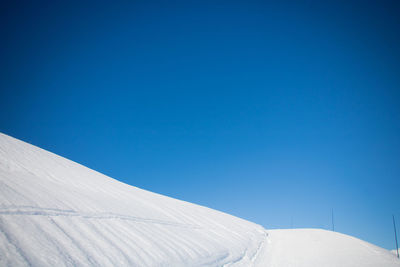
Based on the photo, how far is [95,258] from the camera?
11.5 feet

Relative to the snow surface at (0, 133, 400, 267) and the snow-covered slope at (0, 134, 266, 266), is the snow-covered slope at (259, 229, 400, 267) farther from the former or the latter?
the snow-covered slope at (0, 134, 266, 266)

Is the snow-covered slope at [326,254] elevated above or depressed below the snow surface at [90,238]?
above

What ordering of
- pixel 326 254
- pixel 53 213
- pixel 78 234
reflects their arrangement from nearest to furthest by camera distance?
pixel 78 234 < pixel 53 213 < pixel 326 254

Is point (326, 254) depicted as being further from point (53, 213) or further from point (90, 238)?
point (53, 213)

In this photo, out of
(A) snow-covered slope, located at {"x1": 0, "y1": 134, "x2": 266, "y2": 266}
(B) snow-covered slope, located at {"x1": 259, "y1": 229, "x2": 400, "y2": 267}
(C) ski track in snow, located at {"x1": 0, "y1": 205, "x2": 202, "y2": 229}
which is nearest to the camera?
(A) snow-covered slope, located at {"x1": 0, "y1": 134, "x2": 266, "y2": 266}

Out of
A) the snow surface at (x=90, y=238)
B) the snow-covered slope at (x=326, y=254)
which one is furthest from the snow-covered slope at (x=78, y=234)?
the snow-covered slope at (x=326, y=254)

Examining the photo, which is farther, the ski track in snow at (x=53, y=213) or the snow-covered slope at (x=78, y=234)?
the ski track in snow at (x=53, y=213)

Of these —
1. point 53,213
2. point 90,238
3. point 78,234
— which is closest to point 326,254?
point 90,238

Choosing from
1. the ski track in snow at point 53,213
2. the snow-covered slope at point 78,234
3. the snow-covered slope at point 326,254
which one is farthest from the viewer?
the snow-covered slope at point 326,254

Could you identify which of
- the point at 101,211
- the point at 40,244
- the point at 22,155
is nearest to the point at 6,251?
the point at 40,244

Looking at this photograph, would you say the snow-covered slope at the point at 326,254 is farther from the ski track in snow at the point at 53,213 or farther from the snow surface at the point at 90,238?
the ski track in snow at the point at 53,213

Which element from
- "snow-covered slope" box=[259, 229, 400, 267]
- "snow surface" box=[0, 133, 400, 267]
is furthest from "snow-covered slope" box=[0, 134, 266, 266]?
"snow-covered slope" box=[259, 229, 400, 267]

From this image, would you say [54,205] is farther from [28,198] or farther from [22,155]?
[22,155]

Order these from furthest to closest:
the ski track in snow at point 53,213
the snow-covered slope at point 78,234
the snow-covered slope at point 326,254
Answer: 1. the snow-covered slope at point 326,254
2. the ski track in snow at point 53,213
3. the snow-covered slope at point 78,234
